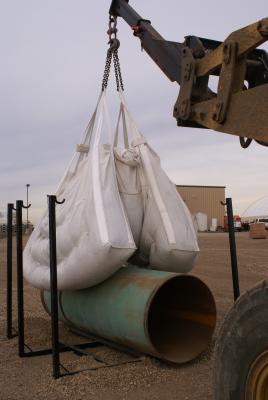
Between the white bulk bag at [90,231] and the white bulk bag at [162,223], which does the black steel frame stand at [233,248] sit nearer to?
the white bulk bag at [162,223]

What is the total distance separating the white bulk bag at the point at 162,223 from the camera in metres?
5.08

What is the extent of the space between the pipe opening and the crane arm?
1.99 m

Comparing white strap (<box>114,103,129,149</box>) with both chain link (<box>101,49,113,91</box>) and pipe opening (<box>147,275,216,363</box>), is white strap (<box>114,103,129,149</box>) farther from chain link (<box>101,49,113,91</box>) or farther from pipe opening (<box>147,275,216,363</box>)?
pipe opening (<box>147,275,216,363</box>)

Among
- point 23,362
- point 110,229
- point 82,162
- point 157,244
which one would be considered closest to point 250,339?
point 110,229

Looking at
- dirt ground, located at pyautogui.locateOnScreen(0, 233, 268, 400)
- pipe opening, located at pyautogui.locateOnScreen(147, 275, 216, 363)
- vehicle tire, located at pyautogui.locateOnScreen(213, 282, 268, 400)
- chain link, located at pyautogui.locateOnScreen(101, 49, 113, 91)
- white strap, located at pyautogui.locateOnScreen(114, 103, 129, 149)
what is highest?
chain link, located at pyautogui.locateOnScreen(101, 49, 113, 91)

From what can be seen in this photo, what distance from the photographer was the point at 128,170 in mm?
5570

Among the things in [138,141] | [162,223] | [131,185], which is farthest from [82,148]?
[162,223]

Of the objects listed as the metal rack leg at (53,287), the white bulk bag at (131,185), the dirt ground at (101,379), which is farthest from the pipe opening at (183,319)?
the metal rack leg at (53,287)

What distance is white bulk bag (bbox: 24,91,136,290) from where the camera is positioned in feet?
15.3

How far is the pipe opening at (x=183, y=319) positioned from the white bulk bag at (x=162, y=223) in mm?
232

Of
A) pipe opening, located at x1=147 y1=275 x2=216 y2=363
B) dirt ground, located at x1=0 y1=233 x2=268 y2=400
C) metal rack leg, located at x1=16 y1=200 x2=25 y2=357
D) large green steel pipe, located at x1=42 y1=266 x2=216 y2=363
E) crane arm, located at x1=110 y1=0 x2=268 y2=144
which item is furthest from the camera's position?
metal rack leg, located at x1=16 y1=200 x2=25 y2=357

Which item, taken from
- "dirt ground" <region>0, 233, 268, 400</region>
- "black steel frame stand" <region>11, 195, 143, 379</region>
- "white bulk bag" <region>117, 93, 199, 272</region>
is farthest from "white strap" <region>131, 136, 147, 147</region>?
"dirt ground" <region>0, 233, 268, 400</region>

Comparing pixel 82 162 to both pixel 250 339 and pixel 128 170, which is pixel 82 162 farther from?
pixel 250 339

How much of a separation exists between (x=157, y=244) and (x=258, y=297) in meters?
2.79
